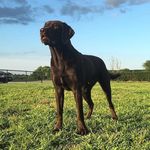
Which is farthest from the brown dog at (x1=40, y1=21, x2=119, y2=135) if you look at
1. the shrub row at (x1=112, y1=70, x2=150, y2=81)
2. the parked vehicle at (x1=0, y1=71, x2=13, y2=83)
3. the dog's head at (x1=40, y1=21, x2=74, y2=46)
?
the shrub row at (x1=112, y1=70, x2=150, y2=81)

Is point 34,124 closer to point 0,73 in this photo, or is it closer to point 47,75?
point 0,73

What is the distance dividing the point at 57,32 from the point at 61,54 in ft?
1.48

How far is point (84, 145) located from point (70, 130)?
134 cm

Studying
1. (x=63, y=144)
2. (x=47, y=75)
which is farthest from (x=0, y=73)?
(x=63, y=144)

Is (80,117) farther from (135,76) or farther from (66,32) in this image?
(135,76)

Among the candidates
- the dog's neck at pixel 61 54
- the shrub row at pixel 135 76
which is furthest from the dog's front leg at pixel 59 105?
the shrub row at pixel 135 76

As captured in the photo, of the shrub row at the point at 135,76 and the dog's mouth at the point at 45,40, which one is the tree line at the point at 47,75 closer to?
the shrub row at the point at 135,76

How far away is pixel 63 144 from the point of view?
6.91 meters

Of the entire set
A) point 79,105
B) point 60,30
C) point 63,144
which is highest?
point 60,30

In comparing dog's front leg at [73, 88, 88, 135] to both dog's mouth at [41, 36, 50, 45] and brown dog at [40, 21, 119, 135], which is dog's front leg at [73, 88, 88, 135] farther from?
dog's mouth at [41, 36, 50, 45]

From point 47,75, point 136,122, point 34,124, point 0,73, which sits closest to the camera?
point 34,124

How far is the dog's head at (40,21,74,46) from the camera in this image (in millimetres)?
7473

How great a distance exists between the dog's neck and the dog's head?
15cm

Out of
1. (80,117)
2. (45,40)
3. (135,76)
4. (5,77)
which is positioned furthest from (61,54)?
(135,76)
